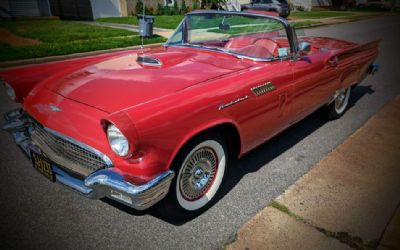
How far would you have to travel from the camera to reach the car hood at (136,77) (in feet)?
7.54

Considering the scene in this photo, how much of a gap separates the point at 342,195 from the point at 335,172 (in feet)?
1.26

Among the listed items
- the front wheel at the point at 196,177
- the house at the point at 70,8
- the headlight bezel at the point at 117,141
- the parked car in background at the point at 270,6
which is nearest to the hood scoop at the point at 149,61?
the front wheel at the point at 196,177

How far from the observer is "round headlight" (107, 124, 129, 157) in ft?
6.59

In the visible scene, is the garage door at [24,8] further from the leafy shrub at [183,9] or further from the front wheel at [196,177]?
the front wheel at [196,177]

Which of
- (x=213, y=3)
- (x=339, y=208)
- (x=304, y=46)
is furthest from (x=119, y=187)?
(x=213, y=3)

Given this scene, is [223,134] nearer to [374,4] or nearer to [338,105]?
[338,105]

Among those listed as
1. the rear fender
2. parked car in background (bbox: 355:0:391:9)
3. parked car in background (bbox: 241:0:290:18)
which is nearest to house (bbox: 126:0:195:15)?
parked car in background (bbox: 241:0:290:18)

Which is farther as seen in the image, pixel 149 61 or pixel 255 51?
pixel 255 51

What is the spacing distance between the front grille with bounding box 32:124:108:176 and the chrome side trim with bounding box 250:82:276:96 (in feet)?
4.53

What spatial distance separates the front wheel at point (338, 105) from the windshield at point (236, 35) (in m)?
1.44

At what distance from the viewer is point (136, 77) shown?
262 centimetres

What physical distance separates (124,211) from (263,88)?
5.20 feet

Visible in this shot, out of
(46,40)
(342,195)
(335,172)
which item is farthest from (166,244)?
(46,40)

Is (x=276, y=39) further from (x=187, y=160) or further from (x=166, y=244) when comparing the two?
(x=166, y=244)
